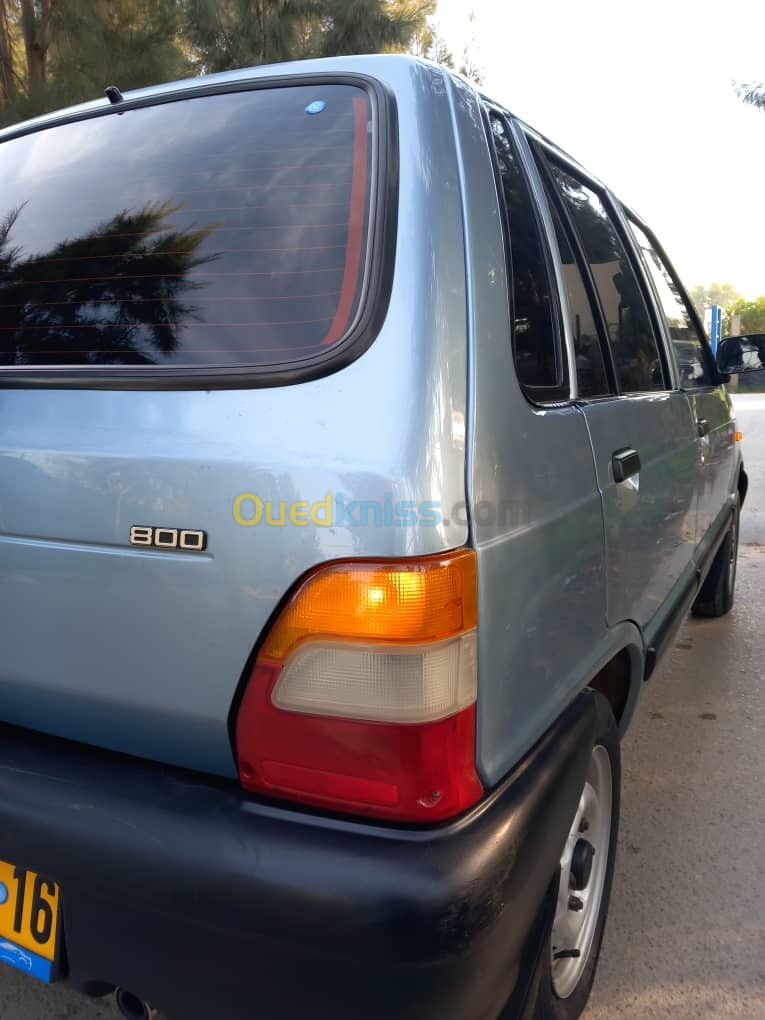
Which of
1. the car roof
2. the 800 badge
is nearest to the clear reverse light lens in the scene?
the 800 badge

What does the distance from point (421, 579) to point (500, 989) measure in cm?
61

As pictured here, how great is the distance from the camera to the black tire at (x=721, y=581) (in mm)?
4094

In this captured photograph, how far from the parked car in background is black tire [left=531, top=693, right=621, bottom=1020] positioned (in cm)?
2

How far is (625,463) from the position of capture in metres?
1.76

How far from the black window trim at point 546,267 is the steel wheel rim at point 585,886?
74 centimetres

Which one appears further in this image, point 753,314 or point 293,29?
point 753,314

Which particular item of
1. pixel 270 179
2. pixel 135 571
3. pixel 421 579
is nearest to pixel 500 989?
pixel 421 579

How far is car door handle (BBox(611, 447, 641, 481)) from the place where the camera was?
67.2 inches

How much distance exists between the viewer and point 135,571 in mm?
1201

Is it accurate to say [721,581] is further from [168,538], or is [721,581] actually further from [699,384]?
[168,538]

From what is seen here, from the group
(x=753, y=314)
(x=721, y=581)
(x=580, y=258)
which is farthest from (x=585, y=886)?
(x=753, y=314)

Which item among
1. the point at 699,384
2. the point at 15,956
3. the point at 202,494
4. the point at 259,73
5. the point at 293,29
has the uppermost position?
the point at 293,29

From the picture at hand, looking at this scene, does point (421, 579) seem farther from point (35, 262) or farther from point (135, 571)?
point (35, 262)

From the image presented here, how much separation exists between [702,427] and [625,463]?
3.93 feet
